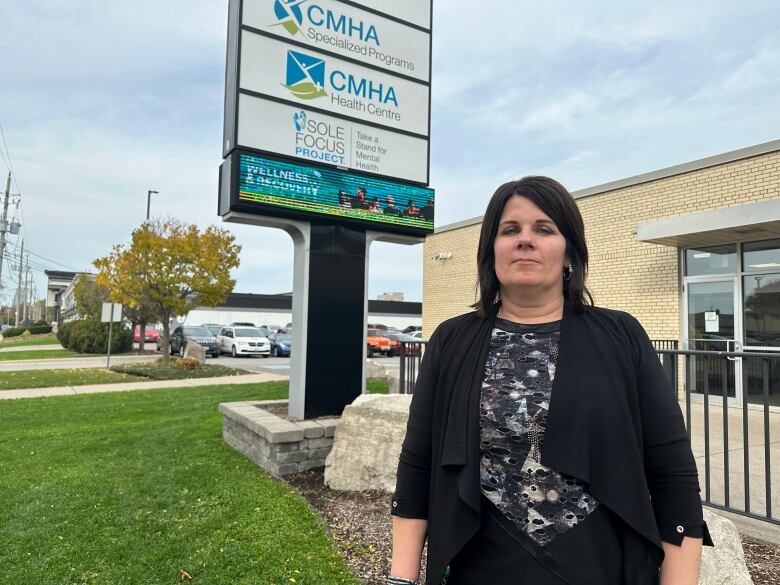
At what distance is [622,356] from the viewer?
147 centimetres

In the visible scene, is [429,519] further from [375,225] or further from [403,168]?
[403,168]

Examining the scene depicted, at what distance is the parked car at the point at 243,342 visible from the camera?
2653 cm

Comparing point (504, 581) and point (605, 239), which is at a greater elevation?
point (605, 239)

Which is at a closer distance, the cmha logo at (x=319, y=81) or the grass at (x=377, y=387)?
the cmha logo at (x=319, y=81)

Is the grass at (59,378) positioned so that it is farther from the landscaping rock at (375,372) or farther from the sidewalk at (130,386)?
the landscaping rock at (375,372)

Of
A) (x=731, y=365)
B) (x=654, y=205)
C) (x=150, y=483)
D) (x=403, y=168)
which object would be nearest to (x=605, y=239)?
(x=654, y=205)

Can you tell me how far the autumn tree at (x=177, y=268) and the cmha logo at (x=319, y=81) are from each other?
12.5 metres

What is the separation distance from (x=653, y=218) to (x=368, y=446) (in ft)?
30.2

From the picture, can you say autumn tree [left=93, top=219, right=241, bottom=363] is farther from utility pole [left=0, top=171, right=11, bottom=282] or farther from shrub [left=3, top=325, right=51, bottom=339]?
shrub [left=3, top=325, right=51, bottom=339]

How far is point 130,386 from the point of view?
44.4ft

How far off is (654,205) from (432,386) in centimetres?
1147

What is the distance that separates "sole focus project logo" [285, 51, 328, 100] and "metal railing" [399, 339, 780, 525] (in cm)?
324

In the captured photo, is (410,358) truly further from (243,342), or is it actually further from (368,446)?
(243,342)

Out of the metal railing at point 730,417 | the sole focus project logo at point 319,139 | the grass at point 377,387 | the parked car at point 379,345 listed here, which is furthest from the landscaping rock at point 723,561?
the parked car at point 379,345
